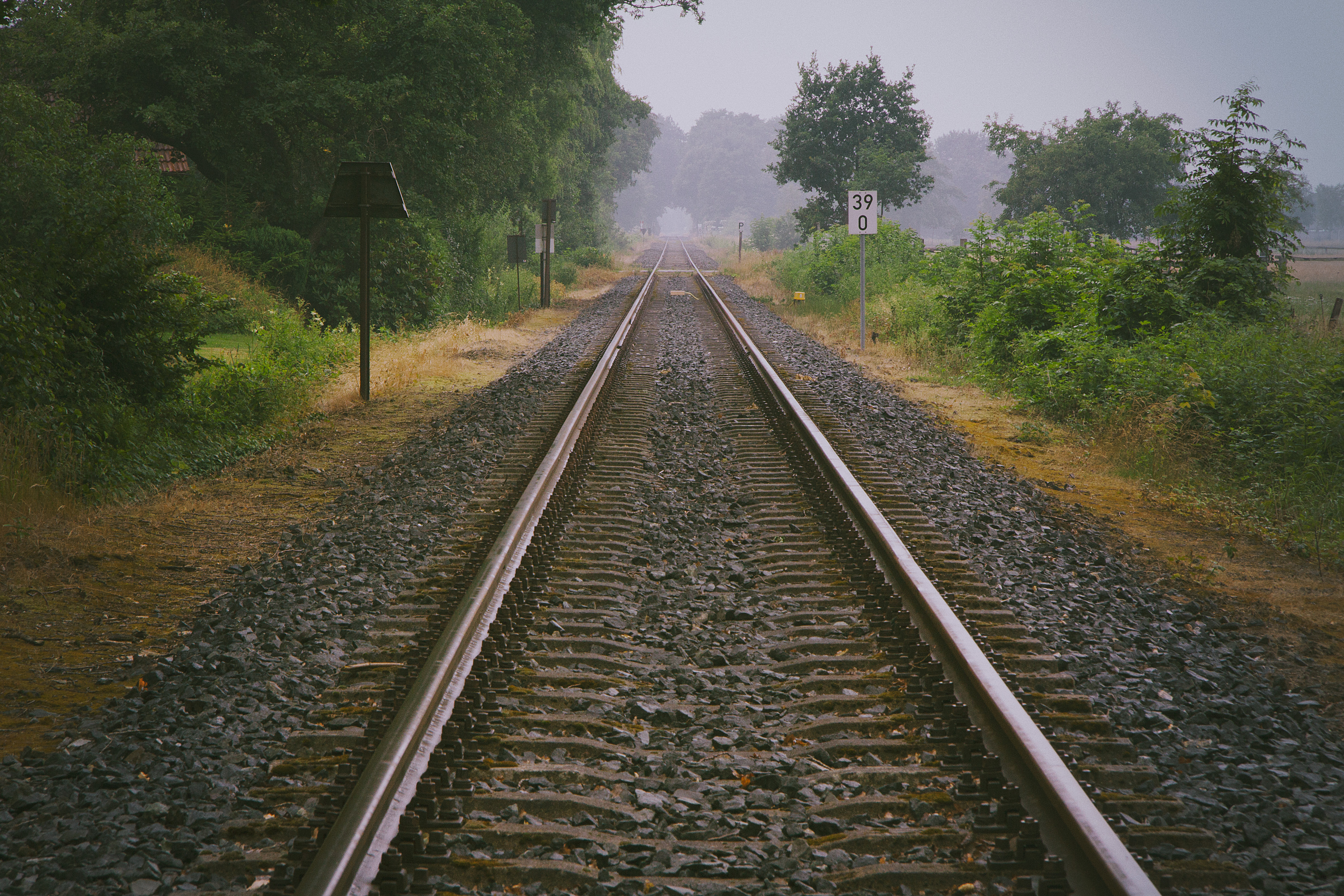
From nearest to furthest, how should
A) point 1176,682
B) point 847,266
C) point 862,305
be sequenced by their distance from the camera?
point 1176,682
point 862,305
point 847,266

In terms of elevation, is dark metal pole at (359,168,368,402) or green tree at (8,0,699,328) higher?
green tree at (8,0,699,328)

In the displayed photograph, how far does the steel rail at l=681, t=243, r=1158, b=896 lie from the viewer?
8.32 ft

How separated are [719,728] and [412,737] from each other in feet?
3.87

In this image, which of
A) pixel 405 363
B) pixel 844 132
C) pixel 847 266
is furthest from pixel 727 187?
pixel 405 363

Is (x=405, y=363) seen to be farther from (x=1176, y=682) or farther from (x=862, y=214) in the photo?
(x=1176, y=682)

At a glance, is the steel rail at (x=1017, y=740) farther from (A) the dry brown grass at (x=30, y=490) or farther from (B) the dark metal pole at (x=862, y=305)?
(B) the dark metal pole at (x=862, y=305)

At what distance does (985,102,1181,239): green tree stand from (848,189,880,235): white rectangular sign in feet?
95.9

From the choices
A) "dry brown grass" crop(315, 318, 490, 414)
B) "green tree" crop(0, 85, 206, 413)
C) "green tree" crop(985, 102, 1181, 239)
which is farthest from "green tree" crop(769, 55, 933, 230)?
"green tree" crop(0, 85, 206, 413)

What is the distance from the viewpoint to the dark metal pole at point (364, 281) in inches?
432

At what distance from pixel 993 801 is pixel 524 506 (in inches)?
142

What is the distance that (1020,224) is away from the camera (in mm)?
17359

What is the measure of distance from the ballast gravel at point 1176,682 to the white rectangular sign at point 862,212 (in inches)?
337

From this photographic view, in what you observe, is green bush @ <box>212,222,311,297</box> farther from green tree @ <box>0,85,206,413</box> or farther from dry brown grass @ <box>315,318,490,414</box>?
green tree @ <box>0,85,206,413</box>

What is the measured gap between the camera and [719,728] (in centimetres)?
360
